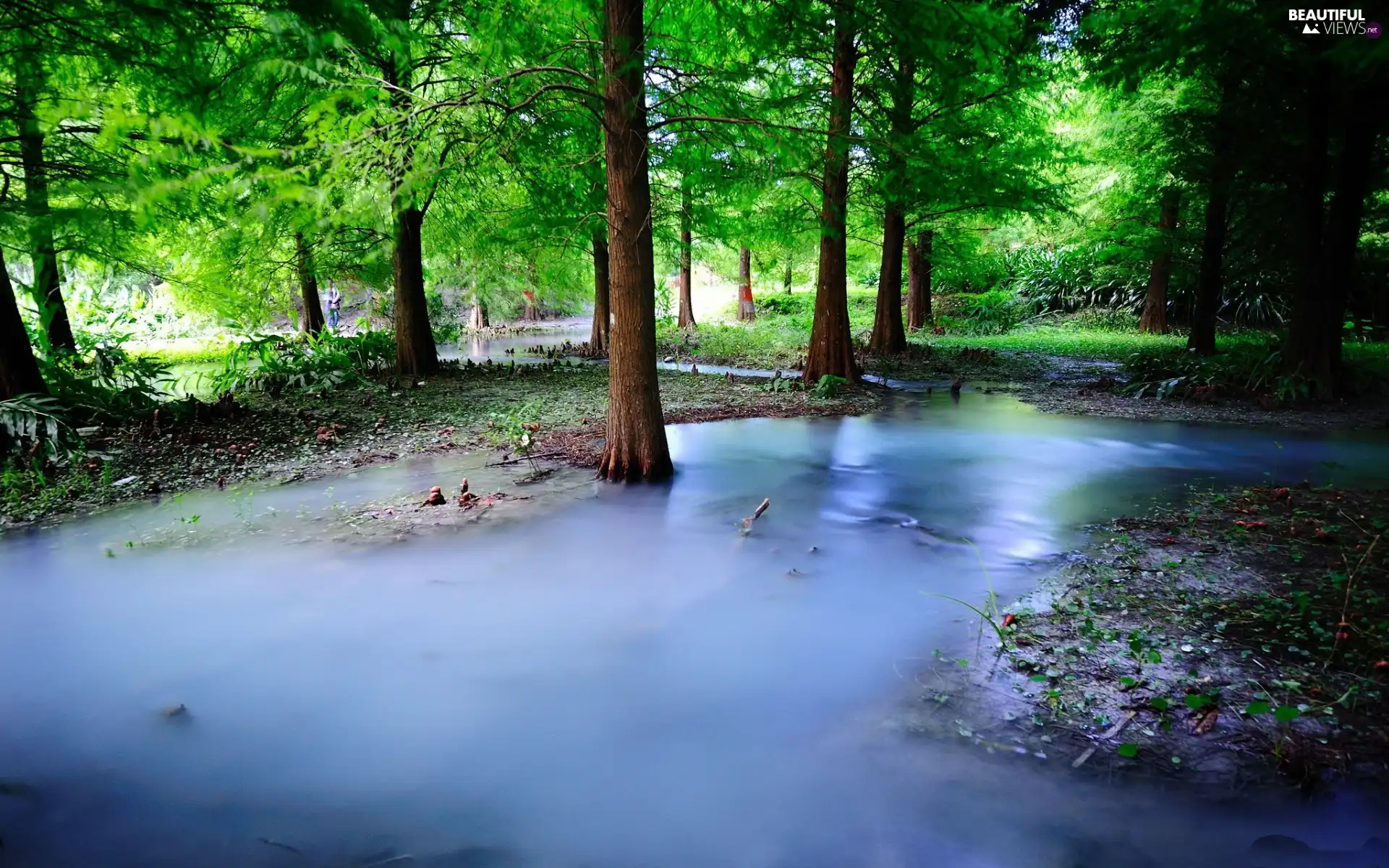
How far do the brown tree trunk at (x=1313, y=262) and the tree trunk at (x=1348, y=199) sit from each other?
101mm

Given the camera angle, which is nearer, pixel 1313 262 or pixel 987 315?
pixel 1313 262

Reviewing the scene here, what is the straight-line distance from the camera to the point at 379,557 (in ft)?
21.3

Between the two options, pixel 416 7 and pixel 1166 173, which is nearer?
pixel 416 7

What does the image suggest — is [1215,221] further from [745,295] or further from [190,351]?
[190,351]

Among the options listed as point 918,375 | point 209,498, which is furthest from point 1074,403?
point 209,498

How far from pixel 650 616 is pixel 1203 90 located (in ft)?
57.7

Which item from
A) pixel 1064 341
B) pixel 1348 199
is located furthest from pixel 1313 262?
pixel 1064 341

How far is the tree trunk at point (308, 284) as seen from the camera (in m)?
15.2

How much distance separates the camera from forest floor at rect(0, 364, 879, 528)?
811cm

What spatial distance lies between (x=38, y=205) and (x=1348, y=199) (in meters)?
16.5

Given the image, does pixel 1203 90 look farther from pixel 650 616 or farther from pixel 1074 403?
pixel 650 616

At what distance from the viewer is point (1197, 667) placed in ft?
13.9

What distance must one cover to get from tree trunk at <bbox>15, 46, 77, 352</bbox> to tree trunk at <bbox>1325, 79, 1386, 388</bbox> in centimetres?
1595

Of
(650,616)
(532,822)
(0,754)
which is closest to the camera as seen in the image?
(532,822)
